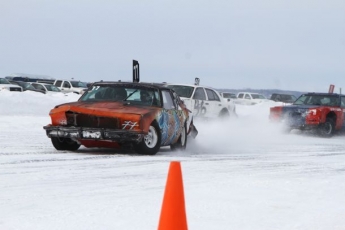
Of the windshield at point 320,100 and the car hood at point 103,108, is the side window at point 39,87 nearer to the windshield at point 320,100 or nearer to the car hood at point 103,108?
the windshield at point 320,100

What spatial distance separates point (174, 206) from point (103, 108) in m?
7.65

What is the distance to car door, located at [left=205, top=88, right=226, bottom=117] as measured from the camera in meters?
24.6

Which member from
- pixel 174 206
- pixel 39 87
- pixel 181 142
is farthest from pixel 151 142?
pixel 39 87

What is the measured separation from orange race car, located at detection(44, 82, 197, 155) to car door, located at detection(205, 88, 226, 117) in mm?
10867

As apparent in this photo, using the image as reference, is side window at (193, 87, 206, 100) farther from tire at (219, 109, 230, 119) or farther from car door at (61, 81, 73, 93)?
car door at (61, 81, 73, 93)

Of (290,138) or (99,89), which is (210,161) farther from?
(290,138)

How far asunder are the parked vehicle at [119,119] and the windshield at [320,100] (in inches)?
387

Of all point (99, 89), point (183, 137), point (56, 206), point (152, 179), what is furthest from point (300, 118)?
point (56, 206)

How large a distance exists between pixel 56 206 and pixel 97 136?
515cm

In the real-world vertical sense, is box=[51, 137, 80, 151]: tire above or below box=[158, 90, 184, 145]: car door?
below

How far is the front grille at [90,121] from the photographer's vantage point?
478 inches

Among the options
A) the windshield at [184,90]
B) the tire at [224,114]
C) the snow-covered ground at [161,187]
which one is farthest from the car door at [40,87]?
the snow-covered ground at [161,187]

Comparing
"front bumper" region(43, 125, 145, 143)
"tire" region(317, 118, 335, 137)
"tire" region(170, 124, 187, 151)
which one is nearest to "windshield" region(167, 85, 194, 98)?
"tire" region(317, 118, 335, 137)

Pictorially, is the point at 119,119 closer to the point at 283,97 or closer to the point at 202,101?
the point at 202,101
